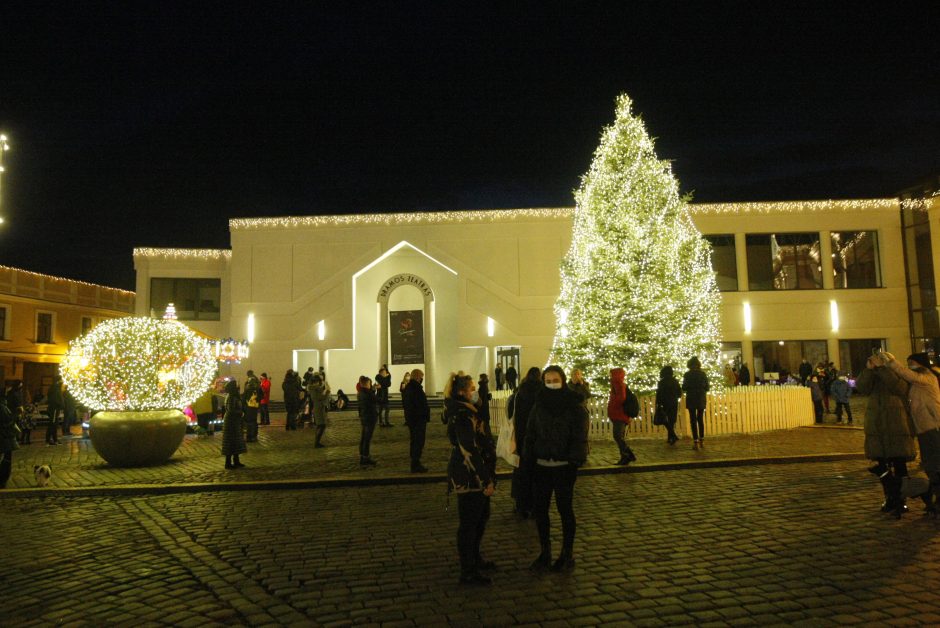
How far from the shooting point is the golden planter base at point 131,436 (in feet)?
39.2

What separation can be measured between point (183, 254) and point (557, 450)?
3161cm

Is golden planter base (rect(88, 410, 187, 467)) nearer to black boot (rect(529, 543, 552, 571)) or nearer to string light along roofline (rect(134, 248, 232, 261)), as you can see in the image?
black boot (rect(529, 543, 552, 571))

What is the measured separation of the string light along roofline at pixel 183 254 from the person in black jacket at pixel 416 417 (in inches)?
972

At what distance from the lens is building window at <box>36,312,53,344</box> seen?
36.7 m

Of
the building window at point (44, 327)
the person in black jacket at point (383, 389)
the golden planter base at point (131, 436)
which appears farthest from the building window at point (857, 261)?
the building window at point (44, 327)

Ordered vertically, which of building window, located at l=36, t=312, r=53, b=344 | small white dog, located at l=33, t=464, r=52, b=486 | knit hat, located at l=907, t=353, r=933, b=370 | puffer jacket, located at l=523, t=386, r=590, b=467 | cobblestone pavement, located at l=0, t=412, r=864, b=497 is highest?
building window, located at l=36, t=312, r=53, b=344

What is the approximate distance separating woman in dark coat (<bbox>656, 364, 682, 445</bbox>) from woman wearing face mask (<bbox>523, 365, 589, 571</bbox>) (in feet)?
25.5

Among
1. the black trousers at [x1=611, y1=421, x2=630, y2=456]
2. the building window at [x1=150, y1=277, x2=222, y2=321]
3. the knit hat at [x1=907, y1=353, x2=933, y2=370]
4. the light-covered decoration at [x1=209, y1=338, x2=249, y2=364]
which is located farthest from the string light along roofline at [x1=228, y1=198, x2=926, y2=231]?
the knit hat at [x1=907, y1=353, x2=933, y2=370]

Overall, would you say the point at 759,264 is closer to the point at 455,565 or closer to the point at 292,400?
the point at 292,400

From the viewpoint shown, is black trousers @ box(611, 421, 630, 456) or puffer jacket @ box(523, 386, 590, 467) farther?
black trousers @ box(611, 421, 630, 456)

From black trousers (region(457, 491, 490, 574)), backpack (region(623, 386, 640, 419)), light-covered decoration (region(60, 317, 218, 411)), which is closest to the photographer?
black trousers (region(457, 491, 490, 574))

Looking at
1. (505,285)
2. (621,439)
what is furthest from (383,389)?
(505,285)

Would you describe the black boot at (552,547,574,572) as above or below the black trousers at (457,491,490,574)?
below

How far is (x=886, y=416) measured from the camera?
7.13 m
